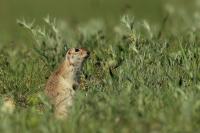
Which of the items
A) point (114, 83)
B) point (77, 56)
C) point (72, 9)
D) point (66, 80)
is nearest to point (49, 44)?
point (77, 56)

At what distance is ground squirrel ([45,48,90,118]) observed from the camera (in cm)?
821

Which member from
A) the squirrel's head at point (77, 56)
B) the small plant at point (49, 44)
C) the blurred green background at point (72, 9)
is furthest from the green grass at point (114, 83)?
the blurred green background at point (72, 9)

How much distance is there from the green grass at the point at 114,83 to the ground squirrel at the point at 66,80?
0.15 m

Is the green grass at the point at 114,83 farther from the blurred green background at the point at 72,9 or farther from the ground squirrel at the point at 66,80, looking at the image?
the blurred green background at the point at 72,9

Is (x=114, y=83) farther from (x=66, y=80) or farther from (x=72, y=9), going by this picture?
(x=72, y=9)

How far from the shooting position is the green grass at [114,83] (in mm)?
6582

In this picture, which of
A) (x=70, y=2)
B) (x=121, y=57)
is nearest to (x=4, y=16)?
(x=70, y=2)

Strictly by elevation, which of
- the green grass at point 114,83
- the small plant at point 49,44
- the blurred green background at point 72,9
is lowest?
the green grass at point 114,83

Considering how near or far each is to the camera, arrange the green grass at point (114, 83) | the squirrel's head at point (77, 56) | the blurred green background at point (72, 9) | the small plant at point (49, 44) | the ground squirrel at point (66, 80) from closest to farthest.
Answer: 1. the green grass at point (114, 83)
2. the ground squirrel at point (66, 80)
3. the squirrel's head at point (77, 56)
4. the small plant at point (49, 44)
5. the blurred green background at point (72, 9)

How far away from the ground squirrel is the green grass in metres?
0.15

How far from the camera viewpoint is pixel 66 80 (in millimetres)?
8602

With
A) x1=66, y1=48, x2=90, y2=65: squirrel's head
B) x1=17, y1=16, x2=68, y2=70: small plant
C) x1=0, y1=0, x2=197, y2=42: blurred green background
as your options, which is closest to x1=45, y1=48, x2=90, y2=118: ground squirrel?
x1=66, y1=48, x2=90, y2=65: squirrel's head

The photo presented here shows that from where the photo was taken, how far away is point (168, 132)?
6.38 m

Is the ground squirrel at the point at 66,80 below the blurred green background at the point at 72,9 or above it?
below
